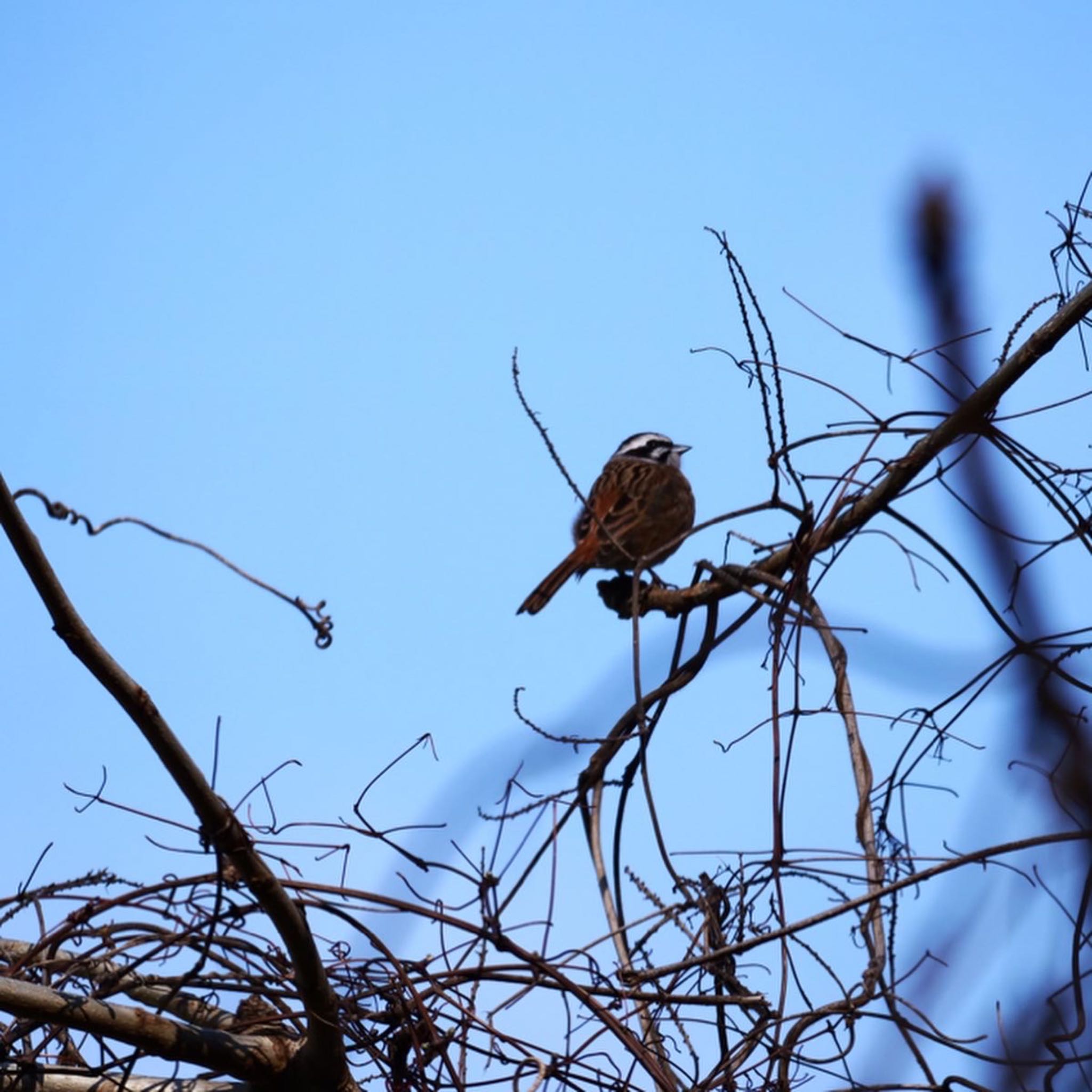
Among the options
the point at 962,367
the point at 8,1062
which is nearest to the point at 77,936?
the point at 8,1062

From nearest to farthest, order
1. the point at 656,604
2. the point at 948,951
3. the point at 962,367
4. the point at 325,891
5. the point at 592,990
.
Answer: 1. the point at 962,367
2. the point at 948,951
3. the point at 325,891
4. the point at 592,990
5. the point at 656,604

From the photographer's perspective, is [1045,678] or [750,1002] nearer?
[1045,678]

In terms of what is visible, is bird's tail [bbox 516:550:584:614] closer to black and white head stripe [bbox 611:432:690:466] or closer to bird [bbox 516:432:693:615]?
bird [bbox 516:432:693:615]

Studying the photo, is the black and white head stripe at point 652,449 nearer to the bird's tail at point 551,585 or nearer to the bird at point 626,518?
the bird at point 626,518

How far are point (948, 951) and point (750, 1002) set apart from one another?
7.68ft

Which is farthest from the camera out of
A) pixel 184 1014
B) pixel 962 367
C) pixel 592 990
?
pixel 184 1014

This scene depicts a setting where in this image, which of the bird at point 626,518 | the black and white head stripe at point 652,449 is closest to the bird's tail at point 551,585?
the bird at point 626,518

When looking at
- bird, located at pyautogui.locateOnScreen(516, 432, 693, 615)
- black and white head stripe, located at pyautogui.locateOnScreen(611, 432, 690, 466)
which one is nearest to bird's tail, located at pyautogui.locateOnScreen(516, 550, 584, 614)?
bird, located at pyautogui.locateOnScreen(516, 432, 693, 615)

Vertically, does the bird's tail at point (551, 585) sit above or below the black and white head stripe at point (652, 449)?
below

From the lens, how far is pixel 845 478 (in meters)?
3.62

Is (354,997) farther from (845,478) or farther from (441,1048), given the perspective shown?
(845,478)

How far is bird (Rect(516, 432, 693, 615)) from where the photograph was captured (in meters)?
7.24

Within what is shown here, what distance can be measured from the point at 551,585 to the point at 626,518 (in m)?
1.09

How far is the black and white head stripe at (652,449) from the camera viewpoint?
1027 centimetres
